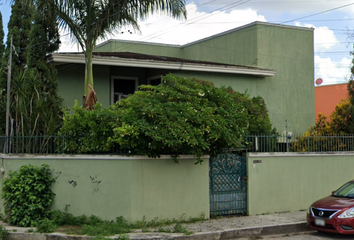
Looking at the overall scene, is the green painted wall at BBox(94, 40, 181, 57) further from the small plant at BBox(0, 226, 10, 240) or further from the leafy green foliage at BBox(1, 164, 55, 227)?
the small plant at BBox(0, 226, 10, 240)

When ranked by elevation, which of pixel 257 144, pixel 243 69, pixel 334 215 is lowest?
pixel 334 215

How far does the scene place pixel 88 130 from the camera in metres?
10.2

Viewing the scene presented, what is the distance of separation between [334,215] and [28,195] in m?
6.82

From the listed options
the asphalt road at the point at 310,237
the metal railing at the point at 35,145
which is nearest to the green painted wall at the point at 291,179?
the asphalt road at the point at 310,237

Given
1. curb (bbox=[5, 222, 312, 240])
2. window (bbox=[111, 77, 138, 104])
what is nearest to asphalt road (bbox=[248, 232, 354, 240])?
curb (bbox=[5, 222, 312, 240])

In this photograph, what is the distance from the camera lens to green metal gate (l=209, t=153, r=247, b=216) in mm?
11016

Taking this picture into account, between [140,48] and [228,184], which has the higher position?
[140,48]

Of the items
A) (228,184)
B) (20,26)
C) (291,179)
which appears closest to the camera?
(228,184)

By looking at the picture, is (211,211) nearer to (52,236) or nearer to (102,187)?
(102,187)

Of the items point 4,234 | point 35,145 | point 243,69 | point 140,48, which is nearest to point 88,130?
point 35,145

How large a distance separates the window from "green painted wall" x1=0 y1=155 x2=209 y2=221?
6.71 meters

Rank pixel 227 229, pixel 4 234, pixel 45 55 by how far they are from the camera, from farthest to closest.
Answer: pixel 45 55 → pixel 227 229 → pixel 4 234

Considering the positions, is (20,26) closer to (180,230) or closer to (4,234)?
(4,234)

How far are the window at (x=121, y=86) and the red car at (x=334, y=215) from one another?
29.6 feet
